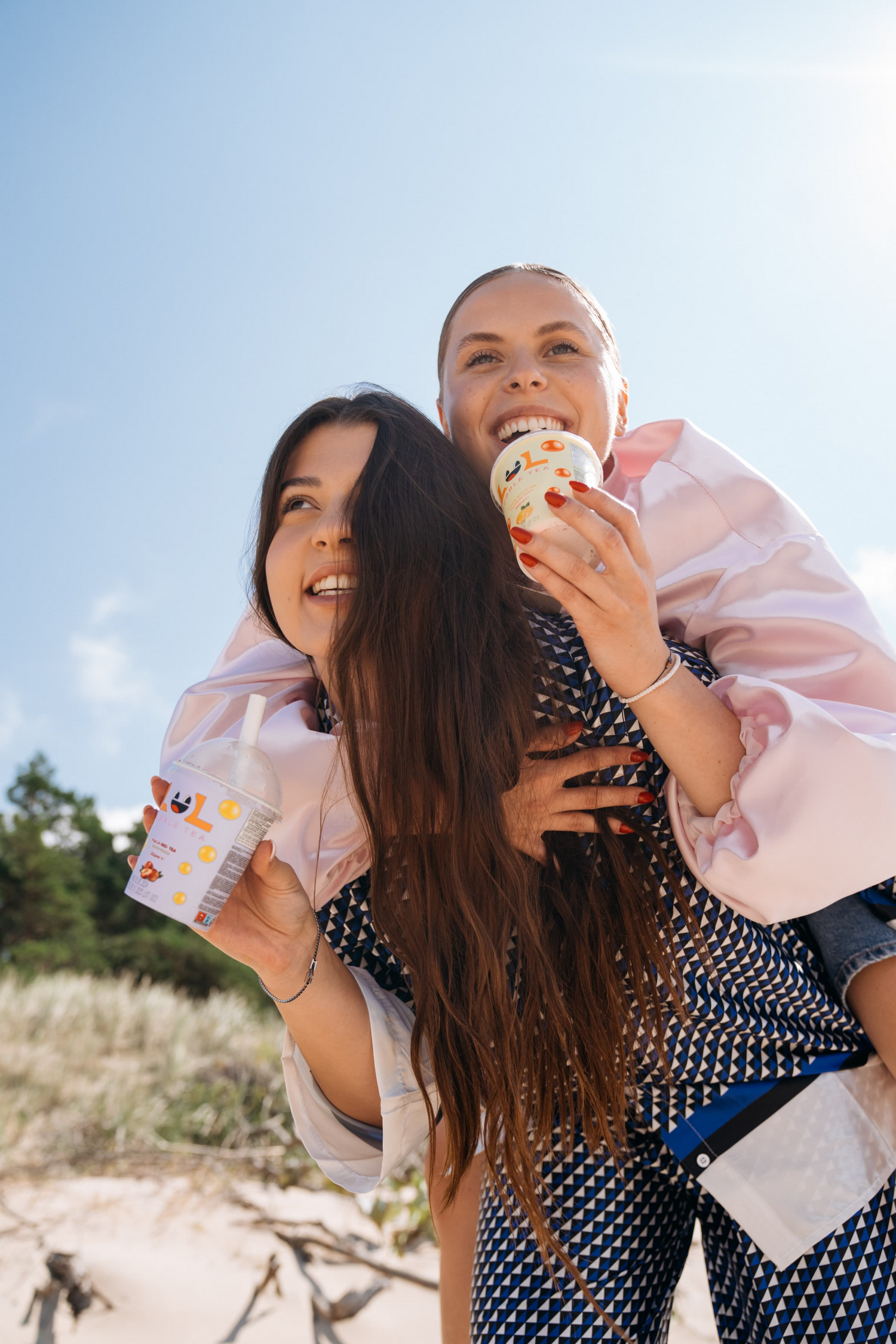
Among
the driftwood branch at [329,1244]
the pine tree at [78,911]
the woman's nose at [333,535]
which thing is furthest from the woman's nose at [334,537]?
the pine tree at [78,911]

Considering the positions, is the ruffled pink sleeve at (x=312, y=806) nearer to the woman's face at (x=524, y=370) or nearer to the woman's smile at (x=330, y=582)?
the woman's smile at (x=330, y=582)

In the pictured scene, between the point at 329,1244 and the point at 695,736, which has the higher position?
the point at 695,736

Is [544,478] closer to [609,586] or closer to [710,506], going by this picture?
[609,586]

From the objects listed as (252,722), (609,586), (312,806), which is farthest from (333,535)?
(609,586)

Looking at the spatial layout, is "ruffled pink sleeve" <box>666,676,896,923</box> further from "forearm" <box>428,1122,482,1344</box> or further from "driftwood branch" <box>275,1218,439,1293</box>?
"driftwood branch" <box>275,1218,439,1293</box>

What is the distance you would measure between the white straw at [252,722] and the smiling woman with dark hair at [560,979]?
18 centimetres

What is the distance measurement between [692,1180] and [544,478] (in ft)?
4.67

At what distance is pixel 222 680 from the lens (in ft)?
7.94

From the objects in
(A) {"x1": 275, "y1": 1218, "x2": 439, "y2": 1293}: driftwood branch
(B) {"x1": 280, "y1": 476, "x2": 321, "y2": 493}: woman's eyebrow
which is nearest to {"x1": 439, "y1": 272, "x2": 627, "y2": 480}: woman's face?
(B) {"x1": 280, "y1": 476, "x2": 321, "y2": 493}: woman's eyebrow

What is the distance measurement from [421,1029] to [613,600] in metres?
0.97

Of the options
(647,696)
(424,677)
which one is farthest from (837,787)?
(424,677)

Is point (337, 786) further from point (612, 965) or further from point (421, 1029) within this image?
point (612, 965)

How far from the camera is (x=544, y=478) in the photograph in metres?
1.59

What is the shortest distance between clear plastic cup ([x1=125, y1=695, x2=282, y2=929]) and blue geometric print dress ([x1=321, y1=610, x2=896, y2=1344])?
0.62 meters
